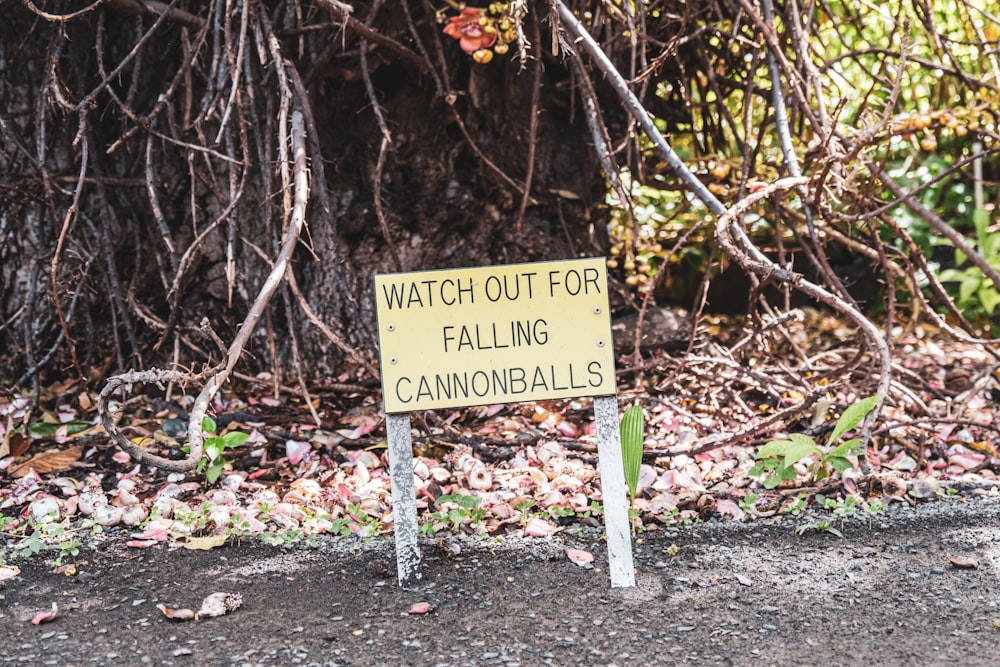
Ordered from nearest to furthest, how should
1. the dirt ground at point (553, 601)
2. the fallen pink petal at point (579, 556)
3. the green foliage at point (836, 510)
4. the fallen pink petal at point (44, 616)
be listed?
1. the dirt ground at point (553, 601)
2. the fallen pink petal at point (44, 616)
3. the fallen pink petal at point (579, 556)
4. the green foliage at point (836, 510)

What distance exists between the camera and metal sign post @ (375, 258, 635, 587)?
71.3 inches

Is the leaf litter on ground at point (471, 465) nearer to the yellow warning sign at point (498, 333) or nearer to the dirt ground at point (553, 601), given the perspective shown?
the dirt ground at point (553, 601)

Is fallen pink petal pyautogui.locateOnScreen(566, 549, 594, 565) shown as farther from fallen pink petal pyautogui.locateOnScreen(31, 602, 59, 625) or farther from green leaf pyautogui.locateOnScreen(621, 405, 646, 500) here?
fallen pink petal pyautogui.locateOnScreen(31, 602, 59, 625)

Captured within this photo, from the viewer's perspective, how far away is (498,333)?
1.83m

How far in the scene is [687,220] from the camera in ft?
13.6

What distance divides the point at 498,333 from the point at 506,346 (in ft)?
0.10

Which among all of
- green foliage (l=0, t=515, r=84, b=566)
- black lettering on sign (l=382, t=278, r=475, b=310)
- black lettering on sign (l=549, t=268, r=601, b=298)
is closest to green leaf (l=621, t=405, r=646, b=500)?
black lettering on sign (l=549, t=268, r=601, b=298)

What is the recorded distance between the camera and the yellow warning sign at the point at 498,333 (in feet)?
5.95

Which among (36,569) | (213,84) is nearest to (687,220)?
(213,84)

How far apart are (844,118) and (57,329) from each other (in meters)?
3.54

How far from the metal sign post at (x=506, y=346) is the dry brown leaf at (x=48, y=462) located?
1.23 m

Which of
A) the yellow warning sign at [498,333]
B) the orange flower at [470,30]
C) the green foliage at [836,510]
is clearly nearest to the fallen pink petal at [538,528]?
the yellow warning sign at [498,333]

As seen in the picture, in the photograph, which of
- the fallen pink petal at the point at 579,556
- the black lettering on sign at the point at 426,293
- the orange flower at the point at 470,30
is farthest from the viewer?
the orange flower at the point at 470,30

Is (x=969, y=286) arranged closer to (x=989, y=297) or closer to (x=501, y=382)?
(x=989, y=297)
